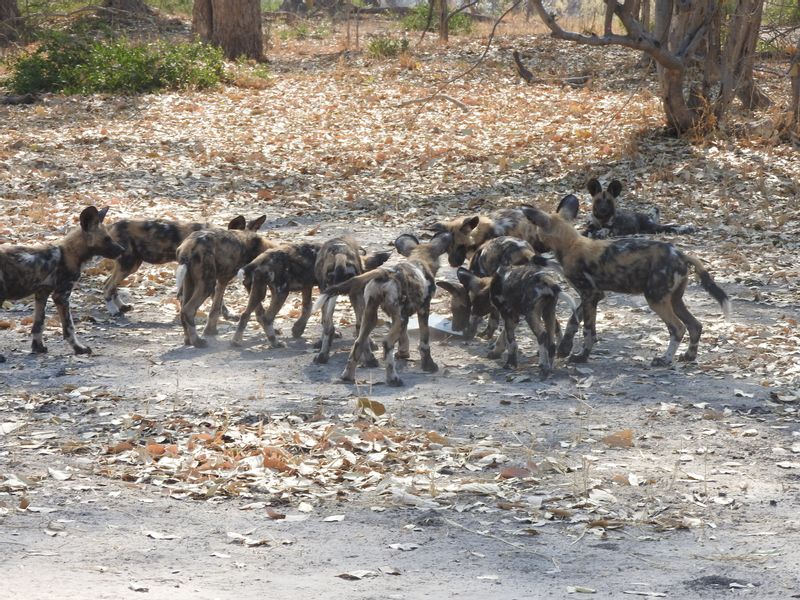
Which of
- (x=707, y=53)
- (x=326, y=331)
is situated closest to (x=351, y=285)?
(x=326, y=331)

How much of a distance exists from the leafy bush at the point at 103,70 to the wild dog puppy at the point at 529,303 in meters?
11.9

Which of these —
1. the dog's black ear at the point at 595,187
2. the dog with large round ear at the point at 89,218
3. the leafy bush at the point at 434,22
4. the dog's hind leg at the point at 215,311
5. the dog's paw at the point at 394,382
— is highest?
the leafy bush at the point at 434,22

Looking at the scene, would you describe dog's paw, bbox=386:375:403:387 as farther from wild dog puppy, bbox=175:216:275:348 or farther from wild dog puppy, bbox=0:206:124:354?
wild dog puppy, bbox=0:206:124:354

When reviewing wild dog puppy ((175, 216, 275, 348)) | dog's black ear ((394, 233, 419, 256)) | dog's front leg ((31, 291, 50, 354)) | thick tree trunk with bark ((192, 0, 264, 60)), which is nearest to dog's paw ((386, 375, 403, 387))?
dog's black ear ((394, 233, 419, 256))

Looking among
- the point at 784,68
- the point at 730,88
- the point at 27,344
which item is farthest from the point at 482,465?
the point at 784,68

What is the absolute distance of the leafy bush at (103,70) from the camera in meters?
17.7

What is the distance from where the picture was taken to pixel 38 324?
24.1 feet

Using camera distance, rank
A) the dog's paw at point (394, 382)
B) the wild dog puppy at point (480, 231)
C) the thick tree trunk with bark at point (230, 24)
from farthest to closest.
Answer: the thick tree trunk with bark at point (230, 24), the wild dog puppy at point (480, 231), the dog's paw at point (394, 382)

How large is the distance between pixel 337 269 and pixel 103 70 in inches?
464

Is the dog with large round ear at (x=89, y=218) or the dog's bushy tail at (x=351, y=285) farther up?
the dog with large round ear at (x=89, y=218)

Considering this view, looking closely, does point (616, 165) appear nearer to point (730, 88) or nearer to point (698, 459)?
point (730, 88)

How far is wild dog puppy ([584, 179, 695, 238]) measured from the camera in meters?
10.3

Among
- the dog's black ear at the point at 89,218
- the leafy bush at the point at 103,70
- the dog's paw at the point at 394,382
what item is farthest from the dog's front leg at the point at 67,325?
the leafy bush at the point at 103,70

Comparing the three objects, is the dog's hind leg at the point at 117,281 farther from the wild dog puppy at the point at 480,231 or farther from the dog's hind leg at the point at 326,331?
the wild dog puppy at the point at 480,231
